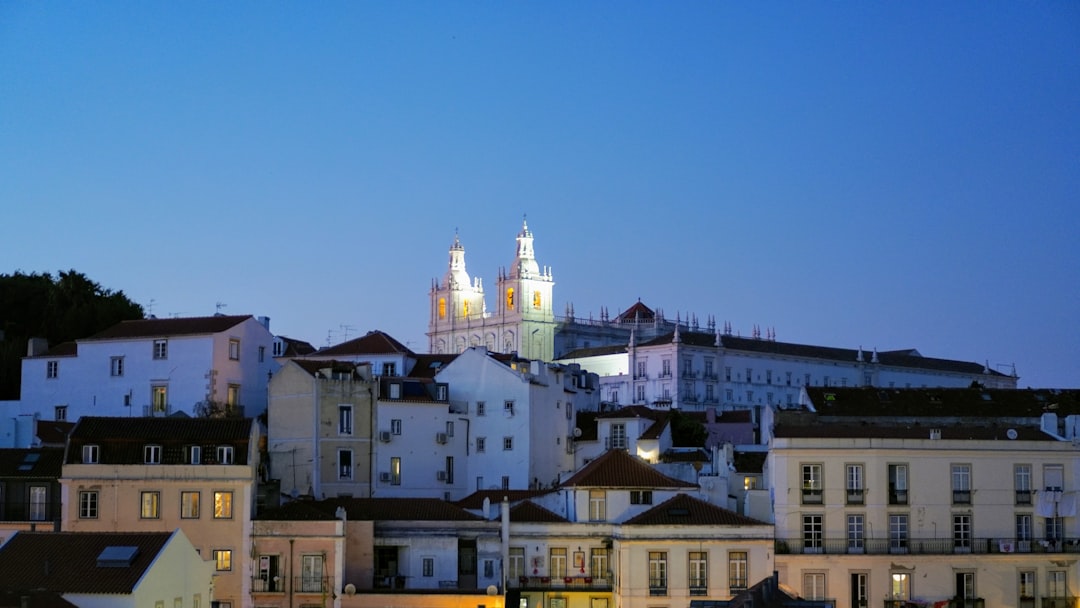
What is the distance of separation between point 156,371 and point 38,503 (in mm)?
16123

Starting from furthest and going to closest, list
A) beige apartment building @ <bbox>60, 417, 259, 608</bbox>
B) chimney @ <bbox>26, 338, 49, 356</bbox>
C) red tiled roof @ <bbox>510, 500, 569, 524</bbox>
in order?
chimney @ <bbox>26, 338, 49, 356</bbox> < red tiled roof @ <bbox>510, 500, 569, 524</bbox> < beige apartment building @ <bbox>60, 417, 259, 608</bbox>

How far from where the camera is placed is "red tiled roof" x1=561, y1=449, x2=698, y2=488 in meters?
65.0

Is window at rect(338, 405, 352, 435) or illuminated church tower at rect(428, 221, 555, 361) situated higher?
illuminated church tower at rect(428, 221, 555, 361)

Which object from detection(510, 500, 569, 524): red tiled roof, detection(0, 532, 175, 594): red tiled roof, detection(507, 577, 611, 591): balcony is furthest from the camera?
detection(510, 500, 569, 524): red tiled roof

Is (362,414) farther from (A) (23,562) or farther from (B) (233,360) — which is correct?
(A) (23,562)

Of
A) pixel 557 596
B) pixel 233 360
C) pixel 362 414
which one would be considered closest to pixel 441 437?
pixel 362 414

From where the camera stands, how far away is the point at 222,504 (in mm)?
60969

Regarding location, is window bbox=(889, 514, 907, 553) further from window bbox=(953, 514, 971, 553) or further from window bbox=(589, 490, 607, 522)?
window bbox=(589, 490, 607, 522)

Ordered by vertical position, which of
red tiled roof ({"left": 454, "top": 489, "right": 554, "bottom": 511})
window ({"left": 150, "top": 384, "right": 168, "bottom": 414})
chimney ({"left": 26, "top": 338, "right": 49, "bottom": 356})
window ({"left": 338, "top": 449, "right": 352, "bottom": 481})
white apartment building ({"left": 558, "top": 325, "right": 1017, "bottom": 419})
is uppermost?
white apartment building ({"left": 558, "top": 325, "right": 1017, "bottom": 419})

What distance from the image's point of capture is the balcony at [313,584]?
59625 mm

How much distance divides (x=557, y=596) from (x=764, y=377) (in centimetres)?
9628

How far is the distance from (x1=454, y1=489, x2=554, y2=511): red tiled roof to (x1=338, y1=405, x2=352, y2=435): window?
18.2 feet

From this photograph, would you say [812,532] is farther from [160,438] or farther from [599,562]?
[160,438]

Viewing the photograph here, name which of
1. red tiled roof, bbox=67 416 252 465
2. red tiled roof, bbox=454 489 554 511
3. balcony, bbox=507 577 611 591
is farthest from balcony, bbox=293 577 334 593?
red tiled roof, bbox=454 489 554 511
